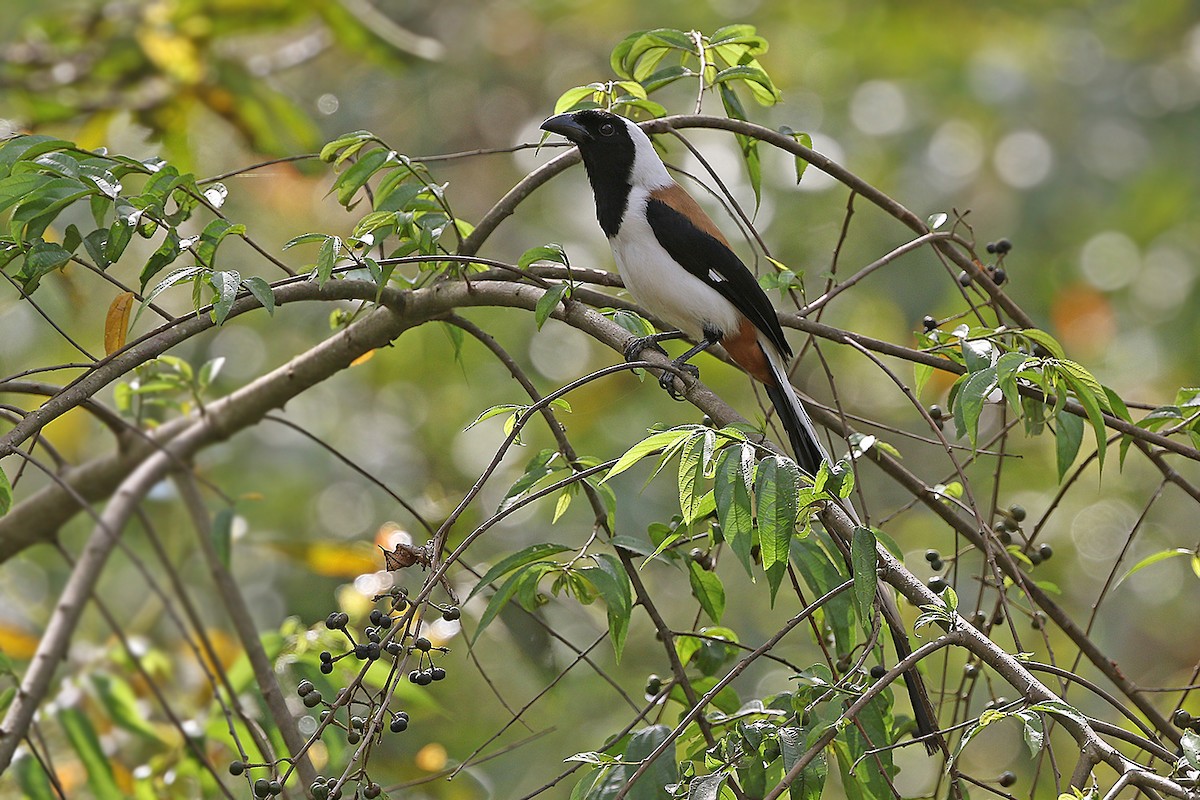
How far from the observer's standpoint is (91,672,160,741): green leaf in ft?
10.1

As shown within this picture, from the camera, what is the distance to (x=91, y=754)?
2.92 metres

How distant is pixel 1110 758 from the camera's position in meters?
1.50

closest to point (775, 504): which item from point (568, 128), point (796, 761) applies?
point (796, 761)

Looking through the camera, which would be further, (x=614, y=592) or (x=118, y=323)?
(x=118, y=323)

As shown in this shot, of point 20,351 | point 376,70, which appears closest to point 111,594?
point 20,351

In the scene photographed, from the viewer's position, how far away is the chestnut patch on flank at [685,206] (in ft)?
10.2

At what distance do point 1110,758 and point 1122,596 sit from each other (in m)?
6.25

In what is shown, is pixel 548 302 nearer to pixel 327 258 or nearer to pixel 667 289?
pixel 327 258

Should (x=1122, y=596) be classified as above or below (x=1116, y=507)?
below

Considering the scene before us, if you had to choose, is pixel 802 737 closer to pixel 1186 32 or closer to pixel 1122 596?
pixel 1122 596

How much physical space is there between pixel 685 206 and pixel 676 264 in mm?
247

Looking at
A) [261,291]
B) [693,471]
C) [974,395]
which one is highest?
[261,291]

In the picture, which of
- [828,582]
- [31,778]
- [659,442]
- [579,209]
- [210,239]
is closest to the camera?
[659,442]

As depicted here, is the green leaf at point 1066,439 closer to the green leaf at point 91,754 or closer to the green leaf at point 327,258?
the green leaf at point 327,258
